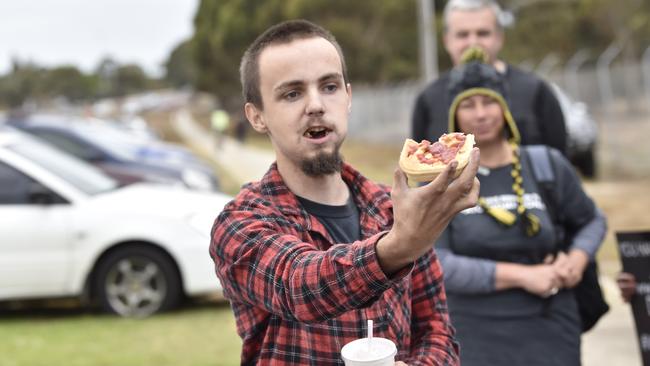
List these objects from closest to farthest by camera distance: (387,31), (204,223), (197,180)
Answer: (204,223), (197,180), (387,31)

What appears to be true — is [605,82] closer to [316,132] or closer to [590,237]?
[590,237]

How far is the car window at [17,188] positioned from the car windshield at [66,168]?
0.23 m

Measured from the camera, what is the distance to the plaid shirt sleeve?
1817 mm

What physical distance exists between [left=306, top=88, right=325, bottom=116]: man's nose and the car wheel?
5.55 meters

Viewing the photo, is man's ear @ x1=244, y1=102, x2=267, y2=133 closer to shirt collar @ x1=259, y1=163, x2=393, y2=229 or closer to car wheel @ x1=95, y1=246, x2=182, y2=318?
shirt collar @ x1=259, y1=163, x2=393, y2=229

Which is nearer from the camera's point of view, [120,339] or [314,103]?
[314,103]

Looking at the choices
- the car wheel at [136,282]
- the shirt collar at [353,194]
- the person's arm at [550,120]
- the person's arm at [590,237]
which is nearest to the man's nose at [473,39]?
the person's arm at [550,120]

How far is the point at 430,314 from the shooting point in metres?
2.44

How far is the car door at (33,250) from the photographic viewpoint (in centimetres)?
733

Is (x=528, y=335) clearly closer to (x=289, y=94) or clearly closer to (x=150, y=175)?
(x=289, y=94)

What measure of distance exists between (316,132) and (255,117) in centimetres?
21

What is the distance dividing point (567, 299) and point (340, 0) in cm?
4114

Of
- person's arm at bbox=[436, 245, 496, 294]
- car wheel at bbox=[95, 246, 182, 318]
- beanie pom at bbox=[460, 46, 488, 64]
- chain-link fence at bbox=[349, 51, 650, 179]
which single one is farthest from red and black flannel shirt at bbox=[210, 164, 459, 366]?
chain-link fence at bbox=[349, 51, 650, 179]

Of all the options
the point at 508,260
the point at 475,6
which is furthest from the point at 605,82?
the point at 508,260
